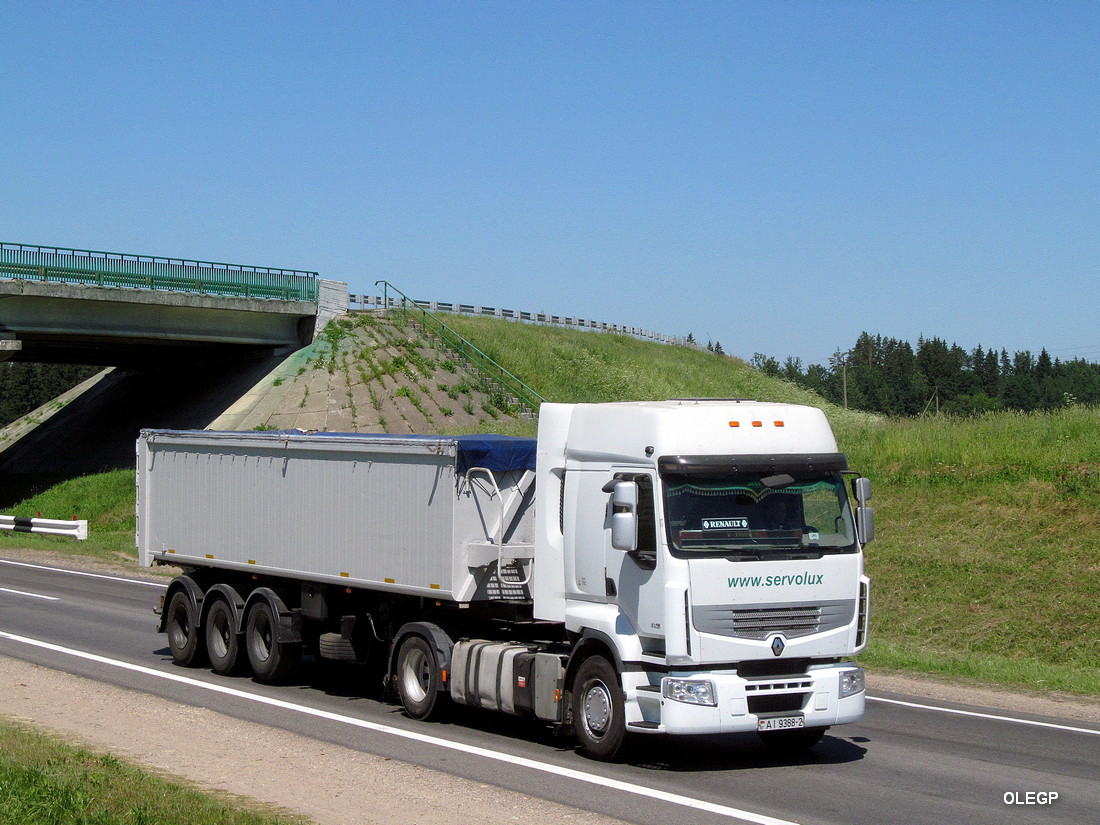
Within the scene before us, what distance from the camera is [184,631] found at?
15859mm

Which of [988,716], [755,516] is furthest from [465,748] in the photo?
[988,716]

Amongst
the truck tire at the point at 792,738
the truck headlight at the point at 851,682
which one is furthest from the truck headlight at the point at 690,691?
the truck tire at the point at 792,738

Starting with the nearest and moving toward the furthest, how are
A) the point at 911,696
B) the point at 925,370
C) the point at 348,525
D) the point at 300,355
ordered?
the point at 348,525, the point at 911,696, the point at 300,355, the point at 925,370

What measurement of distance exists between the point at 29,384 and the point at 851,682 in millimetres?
131136

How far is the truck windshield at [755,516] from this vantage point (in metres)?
9.66

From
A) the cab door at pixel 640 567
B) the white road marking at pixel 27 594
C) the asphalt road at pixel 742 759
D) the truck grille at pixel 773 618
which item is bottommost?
the asphalt road at pixel 742 759

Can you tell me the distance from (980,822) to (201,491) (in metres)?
11.0

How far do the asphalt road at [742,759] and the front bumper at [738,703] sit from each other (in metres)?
0.47

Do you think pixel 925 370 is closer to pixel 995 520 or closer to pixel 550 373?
pixel 550 373

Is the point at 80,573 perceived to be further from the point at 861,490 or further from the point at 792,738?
the point at 861,490

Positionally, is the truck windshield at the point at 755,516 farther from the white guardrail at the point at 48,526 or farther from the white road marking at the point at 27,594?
the white guardrail at the point at 48,526

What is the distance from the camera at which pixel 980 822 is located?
829 cm

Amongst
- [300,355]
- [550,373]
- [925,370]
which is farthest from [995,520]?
[925,370]

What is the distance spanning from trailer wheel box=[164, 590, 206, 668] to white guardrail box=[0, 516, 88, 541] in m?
21.0
